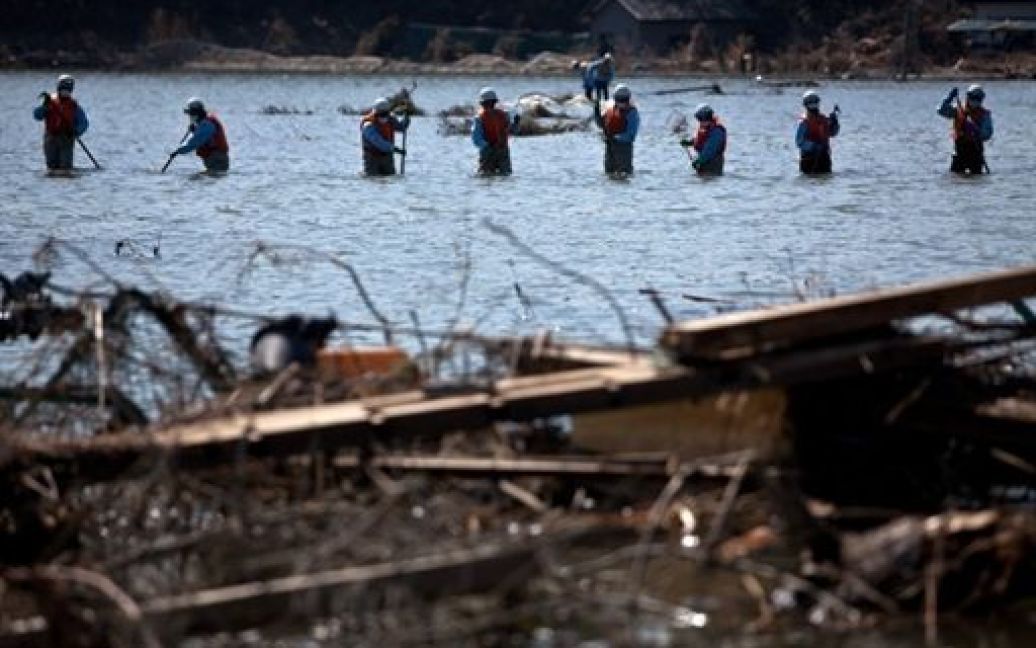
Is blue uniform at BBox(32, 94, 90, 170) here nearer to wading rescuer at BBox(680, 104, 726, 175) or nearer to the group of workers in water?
the group of workers in water

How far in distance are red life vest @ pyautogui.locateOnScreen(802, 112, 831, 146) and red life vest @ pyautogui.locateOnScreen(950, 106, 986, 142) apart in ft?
5.53

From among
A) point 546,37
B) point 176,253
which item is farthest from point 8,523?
point 546,37

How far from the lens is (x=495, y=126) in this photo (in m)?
34.4

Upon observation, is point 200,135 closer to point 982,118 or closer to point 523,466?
point 982,118

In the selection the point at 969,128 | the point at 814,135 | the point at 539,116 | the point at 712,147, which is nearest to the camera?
the point at 969,128

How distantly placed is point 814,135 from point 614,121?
278cm

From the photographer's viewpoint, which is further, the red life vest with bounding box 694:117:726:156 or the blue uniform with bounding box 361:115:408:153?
the red life vest with bounding box 694:117:726:156

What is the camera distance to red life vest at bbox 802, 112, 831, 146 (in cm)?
3462

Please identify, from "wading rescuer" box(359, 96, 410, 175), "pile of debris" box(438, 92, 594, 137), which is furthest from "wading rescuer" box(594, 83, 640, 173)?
"pile of debris" box(438, 92, 594, 137)

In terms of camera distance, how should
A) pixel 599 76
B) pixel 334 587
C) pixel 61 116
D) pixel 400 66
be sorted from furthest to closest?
pixel 400 66
pixel 599 76
pixel 61 116
pixel 334 587

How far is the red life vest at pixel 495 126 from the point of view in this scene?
111 feet

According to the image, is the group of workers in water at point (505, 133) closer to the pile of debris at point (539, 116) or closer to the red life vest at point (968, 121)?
the red life vest at point (968, 121)

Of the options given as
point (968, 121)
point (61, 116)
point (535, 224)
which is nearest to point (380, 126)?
point (61, 116)

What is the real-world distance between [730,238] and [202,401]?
55.3 ft
